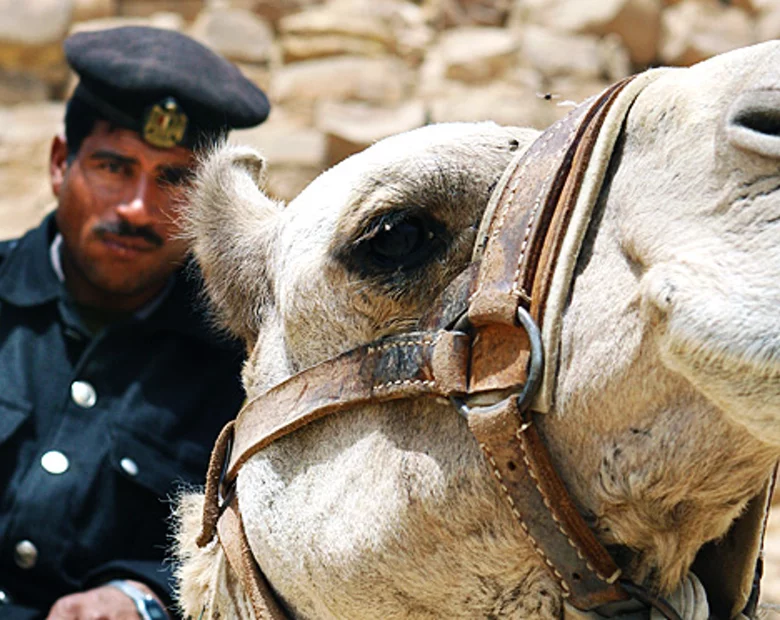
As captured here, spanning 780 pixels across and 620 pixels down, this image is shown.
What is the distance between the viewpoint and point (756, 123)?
1.35 meters

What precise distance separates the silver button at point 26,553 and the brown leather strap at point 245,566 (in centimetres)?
98

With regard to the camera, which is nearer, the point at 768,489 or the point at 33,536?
the point at 768,489

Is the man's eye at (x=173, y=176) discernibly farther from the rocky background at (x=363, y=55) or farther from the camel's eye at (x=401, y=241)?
the rocky background at (x=363, y=55)

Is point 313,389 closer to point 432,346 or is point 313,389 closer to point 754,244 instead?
point 432,346

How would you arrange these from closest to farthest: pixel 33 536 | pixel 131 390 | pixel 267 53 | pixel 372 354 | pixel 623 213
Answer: pixel 623 213 < pixel 372 354 < pixel 33 536 < pixel 131 390 < pixel 267 53

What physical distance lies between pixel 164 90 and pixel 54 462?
100cm

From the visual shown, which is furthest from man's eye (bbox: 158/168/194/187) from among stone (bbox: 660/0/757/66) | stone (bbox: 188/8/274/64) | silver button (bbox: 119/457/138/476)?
stone (bbox: 660/0/757/66)

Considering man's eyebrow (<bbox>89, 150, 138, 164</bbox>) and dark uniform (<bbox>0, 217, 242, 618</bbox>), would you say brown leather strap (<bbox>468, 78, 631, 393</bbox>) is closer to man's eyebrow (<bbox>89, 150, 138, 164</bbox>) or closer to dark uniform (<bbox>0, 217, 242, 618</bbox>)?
dark uniform (<bbox>0, 217, 242, 618</bbox>)

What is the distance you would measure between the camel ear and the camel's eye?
1.32 feet

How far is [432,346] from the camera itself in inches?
66.0

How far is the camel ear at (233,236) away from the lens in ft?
7.29

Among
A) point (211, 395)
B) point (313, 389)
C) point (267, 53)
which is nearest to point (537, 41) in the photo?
point (267, 53)

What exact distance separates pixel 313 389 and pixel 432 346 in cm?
27

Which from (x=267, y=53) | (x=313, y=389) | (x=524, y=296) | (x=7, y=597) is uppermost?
(x=524, y=296)
